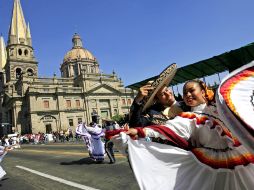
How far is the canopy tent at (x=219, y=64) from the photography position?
9719 millimetres

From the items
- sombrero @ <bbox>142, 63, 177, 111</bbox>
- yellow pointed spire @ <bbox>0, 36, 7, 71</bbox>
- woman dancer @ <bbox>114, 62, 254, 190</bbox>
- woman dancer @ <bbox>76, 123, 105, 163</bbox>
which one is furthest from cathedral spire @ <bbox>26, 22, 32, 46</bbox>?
woman dancer @ <bbox>114, 62, 254, 190</bbox>

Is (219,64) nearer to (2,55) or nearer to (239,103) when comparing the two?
(239,103)

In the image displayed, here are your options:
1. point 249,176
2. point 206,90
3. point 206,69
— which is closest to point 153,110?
point 206,90

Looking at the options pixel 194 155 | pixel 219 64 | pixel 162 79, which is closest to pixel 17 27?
pixel 219 64

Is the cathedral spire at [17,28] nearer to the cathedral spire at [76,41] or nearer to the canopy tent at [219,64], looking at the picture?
the cathedral spire at [76,41]

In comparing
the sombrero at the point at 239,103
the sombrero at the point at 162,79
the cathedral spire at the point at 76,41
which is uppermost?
the cathedral spire at the point at 76,41

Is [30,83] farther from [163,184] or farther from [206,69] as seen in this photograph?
[163,184]

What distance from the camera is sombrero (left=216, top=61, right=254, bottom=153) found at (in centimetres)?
219

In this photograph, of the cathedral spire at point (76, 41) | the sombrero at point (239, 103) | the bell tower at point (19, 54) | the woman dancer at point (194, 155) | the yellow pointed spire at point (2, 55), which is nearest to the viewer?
the sombrero at point (239, 103)

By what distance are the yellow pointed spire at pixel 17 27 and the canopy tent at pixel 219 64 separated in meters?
64.5

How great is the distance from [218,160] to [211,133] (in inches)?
10.9

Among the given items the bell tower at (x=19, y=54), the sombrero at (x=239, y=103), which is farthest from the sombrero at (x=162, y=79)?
the bell tower at (x=19, y=54)

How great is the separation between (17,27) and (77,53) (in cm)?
1623

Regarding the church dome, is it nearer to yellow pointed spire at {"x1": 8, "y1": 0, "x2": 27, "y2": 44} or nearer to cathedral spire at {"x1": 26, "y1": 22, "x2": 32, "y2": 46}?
cathedral spire at {"x1": 26, "y1": 22, "x2": 32, "y2": 46}
